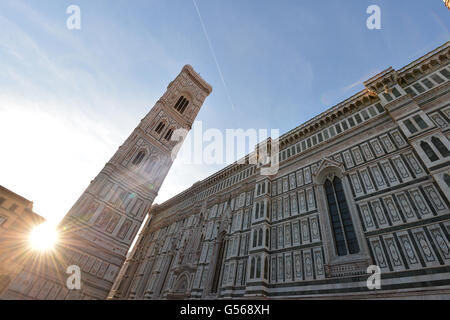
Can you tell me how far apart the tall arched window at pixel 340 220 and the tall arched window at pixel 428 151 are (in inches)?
181

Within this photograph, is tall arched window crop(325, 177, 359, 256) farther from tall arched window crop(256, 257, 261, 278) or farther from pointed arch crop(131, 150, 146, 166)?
pointed arch crop(131, 150, 146, 166)

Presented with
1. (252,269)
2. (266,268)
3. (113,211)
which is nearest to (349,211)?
(266,268)

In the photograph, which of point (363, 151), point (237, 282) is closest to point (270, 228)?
point (237, 282)

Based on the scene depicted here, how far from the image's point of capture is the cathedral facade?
9.61 meters

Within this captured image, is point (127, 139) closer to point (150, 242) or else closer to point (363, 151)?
point (150, 242)

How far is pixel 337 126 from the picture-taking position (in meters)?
16.7

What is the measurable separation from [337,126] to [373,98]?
2.93m

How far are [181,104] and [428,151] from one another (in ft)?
100

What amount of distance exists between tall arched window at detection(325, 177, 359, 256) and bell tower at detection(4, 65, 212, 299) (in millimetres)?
20215

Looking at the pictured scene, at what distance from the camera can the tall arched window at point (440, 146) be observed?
10022mm

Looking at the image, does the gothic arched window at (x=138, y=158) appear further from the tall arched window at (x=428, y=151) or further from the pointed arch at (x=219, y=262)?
the tall arched window at (x=428, y=151)

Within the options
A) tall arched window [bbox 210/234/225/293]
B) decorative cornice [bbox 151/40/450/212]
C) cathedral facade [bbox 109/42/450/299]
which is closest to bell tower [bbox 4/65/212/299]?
cathedral facade [bbox 109/42/450/299]

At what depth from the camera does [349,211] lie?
12.5 m

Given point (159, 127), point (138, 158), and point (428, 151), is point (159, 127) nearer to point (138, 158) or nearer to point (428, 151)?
point (138, 158)
